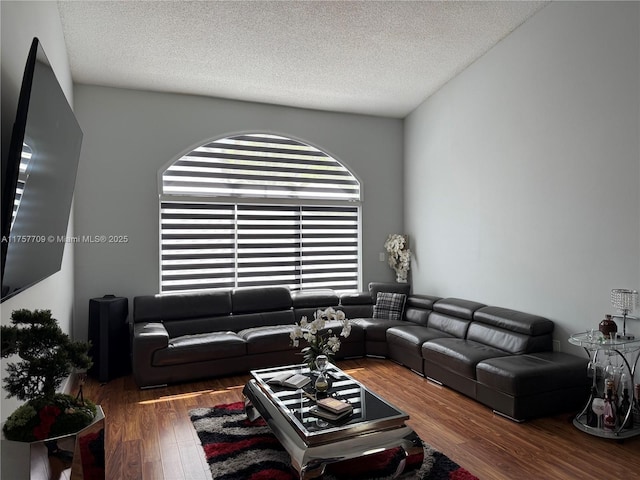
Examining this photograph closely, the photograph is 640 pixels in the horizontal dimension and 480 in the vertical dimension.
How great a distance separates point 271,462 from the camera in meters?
2.89

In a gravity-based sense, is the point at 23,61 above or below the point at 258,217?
above

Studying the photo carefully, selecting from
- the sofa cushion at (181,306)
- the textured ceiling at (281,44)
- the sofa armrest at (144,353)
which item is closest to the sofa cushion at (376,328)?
the sofa cushion at (181,306)

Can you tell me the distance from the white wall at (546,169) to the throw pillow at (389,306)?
609 millimetres

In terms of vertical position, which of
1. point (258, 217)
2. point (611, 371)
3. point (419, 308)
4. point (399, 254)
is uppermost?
point (258, 217)

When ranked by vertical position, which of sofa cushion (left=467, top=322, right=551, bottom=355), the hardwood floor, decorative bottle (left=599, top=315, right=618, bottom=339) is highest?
decorative bottle (left=599, top=315, right=618, bottom=339)

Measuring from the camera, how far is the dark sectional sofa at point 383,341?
146 inches

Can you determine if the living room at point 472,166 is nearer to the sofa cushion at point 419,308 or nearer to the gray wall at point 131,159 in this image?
the gray wall at point 131,159

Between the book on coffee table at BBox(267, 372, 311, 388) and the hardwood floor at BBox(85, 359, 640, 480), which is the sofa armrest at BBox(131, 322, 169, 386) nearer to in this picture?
the hardwood floor at BBox(85, 359, 640, 480)

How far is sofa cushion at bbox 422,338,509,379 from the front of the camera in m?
4.05

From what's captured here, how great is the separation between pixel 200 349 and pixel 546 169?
399 centimetres

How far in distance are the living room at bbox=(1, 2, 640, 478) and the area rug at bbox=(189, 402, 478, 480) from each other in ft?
5.07

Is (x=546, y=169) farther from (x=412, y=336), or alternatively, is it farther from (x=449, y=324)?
(x=412, y=336)

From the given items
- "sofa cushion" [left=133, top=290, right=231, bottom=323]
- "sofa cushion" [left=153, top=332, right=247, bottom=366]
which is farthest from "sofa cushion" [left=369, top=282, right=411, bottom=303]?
"sofa cushion" [left=153, top=332, right=247, bottom=366]

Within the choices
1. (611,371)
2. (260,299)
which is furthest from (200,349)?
(611,371)
